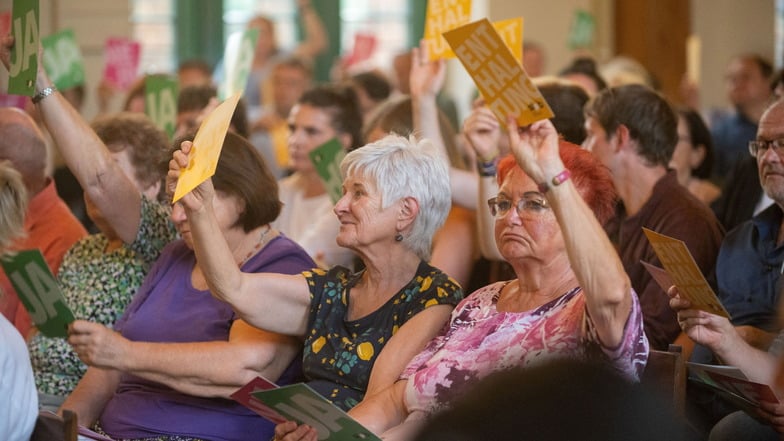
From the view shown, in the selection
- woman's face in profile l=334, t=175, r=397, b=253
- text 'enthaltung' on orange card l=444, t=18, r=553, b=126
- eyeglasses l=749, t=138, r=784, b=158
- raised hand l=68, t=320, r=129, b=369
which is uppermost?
text 'enthaltung' on orange card l=444, t=18, r=553, b=126

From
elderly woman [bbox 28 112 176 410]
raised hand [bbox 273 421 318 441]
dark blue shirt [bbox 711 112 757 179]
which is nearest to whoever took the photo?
raised hand [bbox 273 421 318 441]

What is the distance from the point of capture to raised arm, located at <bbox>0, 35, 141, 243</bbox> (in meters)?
3.33

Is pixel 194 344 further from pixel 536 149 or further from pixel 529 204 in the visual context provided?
pixel 536 149

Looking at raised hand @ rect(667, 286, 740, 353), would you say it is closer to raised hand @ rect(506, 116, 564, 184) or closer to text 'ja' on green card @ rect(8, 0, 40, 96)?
raised hand @ rect(506, 116, 564, 184)

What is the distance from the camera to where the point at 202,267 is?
294 cm

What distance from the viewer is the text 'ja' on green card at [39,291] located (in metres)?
3.12

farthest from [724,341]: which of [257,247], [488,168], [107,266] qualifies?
[107,266]

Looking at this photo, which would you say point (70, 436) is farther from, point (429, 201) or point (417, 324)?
point (429, 201)

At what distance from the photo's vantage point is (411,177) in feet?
10.1

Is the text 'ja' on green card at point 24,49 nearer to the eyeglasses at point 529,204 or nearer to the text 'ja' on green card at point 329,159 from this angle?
the text 'ja' on green card at point 329,159

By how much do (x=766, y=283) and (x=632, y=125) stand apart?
846 mm

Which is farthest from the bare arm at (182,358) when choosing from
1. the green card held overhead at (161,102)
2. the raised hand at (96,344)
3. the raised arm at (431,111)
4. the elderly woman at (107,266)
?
the green card held overhead at (161,102)

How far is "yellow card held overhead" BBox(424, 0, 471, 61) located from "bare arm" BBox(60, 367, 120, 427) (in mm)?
1514

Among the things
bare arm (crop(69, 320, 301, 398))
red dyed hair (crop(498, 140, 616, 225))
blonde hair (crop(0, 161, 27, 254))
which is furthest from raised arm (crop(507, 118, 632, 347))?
blonde hair (crop(0, 161, 27, 254))
